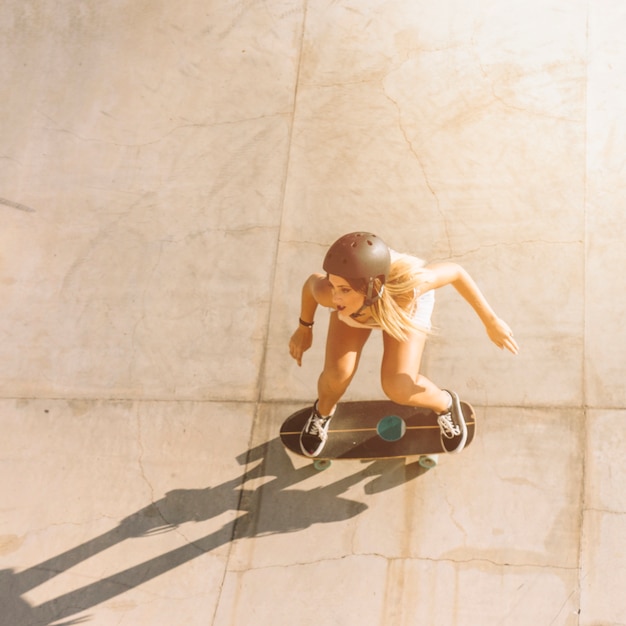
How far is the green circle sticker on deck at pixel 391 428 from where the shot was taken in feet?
15.6

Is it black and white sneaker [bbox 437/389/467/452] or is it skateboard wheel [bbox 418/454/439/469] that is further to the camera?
skateboard wheel [bbox 418/454/439/469]

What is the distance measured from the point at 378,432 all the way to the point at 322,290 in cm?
147

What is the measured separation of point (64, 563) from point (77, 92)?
4148mm

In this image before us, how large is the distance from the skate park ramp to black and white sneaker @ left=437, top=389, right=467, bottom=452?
0.36 metres

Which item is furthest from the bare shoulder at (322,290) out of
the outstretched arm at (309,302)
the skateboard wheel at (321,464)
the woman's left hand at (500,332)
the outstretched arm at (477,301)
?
the skateboard wheel at (321,464)

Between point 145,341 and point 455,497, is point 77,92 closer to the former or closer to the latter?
point 145,341

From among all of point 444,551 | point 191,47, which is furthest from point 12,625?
point 191,47

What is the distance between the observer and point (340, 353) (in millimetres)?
4156

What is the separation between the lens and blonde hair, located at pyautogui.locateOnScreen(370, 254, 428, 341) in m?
3.65

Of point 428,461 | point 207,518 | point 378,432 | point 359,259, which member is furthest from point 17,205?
point 428,461

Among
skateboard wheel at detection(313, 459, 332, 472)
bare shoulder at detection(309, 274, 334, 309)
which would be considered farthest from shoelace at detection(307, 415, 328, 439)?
bare shoulder at detection(309, 274, 334, 309)

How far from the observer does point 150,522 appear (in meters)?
4.96

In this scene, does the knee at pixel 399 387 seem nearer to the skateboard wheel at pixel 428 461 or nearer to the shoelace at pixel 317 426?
the shoelace at pixel 317 426

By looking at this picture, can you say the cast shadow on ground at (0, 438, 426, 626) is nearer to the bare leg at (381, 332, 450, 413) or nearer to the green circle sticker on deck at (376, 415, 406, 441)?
the green circle sticker on deck at (376, 415, 406, 441)
